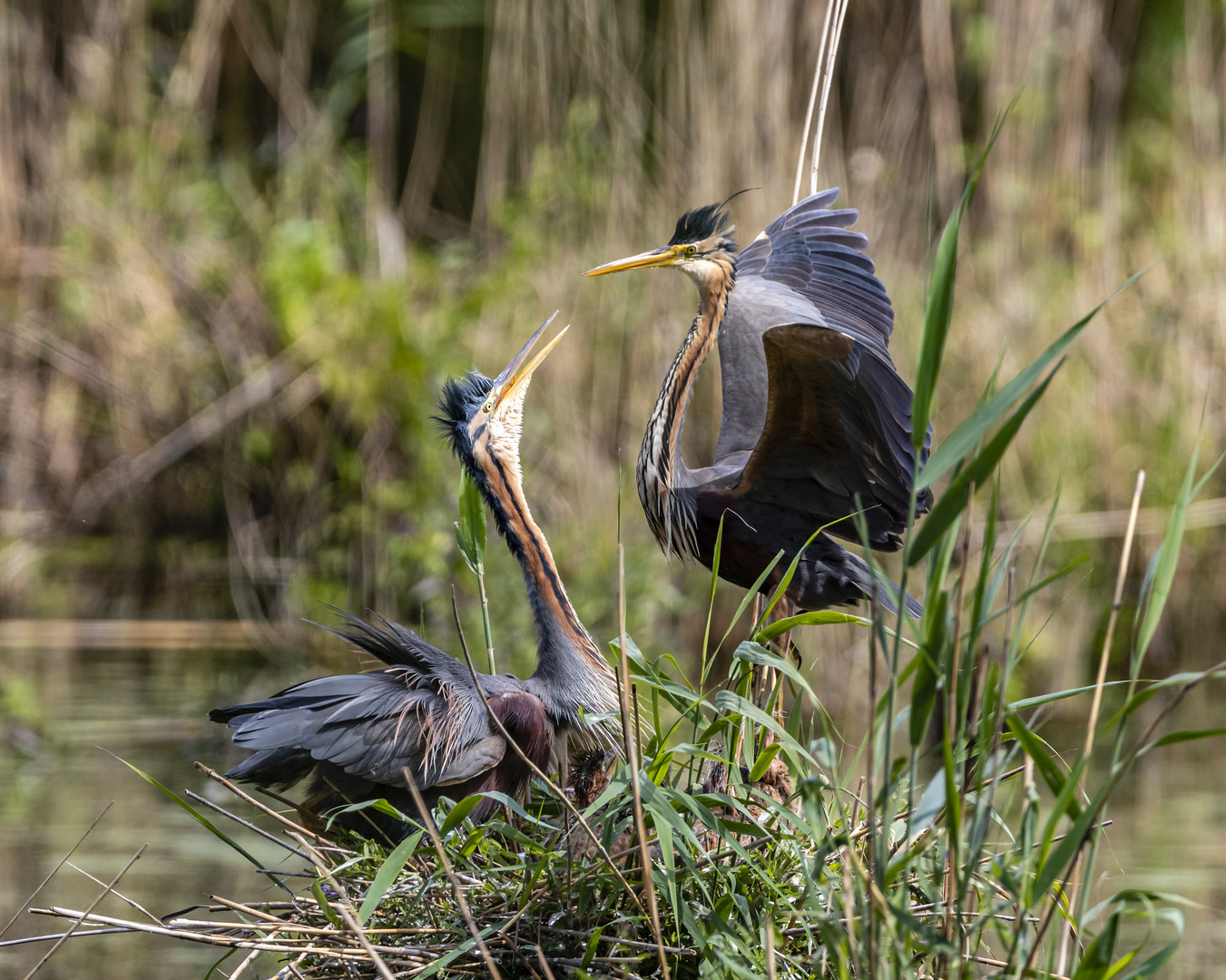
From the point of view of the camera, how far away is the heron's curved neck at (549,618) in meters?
3.15

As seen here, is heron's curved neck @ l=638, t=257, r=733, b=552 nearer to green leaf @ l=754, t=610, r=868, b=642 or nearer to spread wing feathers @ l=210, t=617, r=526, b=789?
spread wing feathers @ l=210, t=617, r=526, b=789

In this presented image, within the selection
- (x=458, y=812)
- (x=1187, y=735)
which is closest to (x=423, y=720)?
(x=458, y=812)

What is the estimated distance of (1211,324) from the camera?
710cm

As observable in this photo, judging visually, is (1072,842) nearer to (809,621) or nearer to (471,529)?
(809,621)

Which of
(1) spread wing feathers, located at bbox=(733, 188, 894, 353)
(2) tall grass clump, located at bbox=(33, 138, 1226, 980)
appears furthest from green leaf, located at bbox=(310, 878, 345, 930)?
(1) spread wing feathers, located at bbox=(733, 188, 894, 353)

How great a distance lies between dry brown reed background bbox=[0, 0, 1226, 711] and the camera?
588 cm

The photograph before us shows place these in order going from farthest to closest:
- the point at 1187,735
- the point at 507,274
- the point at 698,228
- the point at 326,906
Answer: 1. the point at 507,274
2. the point at 698,228
3. the point at 326,906
4. the point at 1187,735

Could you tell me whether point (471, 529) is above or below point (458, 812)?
above

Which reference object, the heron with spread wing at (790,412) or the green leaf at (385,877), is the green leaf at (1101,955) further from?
the heron with spread wing at (790,412)

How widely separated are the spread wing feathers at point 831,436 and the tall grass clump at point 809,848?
65 cm

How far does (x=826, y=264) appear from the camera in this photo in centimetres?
348

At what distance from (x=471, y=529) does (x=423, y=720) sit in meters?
0.60

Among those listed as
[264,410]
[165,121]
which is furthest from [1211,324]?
[165,121]

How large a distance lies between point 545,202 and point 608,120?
0.62 m
